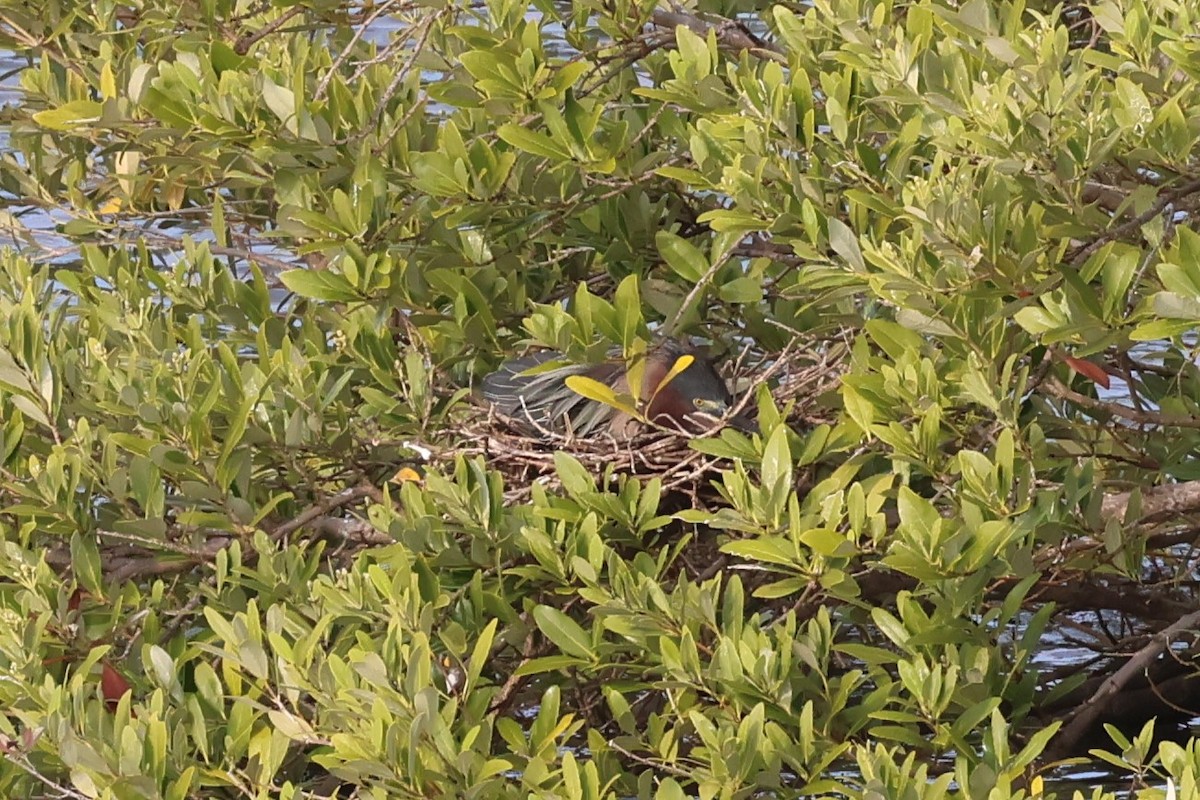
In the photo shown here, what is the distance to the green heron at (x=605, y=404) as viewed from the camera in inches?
158

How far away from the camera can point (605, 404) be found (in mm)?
4188

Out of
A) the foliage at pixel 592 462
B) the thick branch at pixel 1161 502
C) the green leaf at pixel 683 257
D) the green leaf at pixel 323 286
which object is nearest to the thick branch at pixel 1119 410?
the foliage at pixel 592 462

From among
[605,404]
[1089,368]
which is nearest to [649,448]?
[605,404]

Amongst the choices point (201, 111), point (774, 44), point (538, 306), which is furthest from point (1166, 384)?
point (201, 111)

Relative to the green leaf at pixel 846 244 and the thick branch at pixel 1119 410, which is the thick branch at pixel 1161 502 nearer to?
the thick branch at pixel 1119 410

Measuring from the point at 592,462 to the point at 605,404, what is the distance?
0.48 m

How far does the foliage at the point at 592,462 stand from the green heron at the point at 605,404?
7 cm

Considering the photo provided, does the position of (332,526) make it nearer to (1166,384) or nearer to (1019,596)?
(1019,596)

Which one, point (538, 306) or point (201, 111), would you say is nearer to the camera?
point (538, 306)

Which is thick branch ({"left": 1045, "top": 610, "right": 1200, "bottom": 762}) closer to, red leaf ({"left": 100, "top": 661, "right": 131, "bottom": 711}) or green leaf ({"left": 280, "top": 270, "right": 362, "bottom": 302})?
green leaf ({"left": 280, "top": 270, "right": 362, "bottom": 302})

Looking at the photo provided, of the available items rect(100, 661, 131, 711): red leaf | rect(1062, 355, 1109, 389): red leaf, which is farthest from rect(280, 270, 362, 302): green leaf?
rect(1062, 355, 1109, 389): red leaf

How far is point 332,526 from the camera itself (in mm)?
3982

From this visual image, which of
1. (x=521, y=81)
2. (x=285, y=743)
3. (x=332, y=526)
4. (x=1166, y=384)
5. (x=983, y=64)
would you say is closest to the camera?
(x=285, y=743)

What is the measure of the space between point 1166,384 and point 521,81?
1.70 metres
